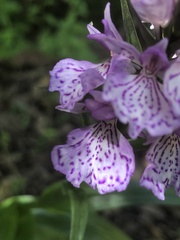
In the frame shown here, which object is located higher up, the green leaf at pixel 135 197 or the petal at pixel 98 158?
the petal at pixel 98 158

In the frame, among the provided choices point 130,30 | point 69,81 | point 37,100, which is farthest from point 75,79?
point 37,100

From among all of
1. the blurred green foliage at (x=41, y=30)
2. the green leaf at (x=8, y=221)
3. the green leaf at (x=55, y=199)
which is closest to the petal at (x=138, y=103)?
the green leaf at (x=55, y=199)

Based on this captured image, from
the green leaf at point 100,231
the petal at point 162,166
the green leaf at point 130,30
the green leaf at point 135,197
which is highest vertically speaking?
the green leaf at point 130,30

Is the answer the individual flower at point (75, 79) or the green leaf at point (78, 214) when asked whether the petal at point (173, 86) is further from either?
the green leaf at point (78, 214)

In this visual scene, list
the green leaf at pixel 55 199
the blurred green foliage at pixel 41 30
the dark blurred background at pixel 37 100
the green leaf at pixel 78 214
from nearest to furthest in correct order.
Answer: the green leaf at pixel 78 214
the green leaf at pixel 55 199
the dark blurred background at pixel 37 100
the blurred green foliage at pixel 41 30

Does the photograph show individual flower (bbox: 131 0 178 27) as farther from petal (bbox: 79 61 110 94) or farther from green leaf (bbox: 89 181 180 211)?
green leaf (bbox: 89 181 180 211)

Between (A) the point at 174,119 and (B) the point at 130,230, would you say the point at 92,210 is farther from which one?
(A) the point at 174,119

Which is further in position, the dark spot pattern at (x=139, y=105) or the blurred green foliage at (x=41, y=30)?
the blurred green foliage at (x=41, y=30)

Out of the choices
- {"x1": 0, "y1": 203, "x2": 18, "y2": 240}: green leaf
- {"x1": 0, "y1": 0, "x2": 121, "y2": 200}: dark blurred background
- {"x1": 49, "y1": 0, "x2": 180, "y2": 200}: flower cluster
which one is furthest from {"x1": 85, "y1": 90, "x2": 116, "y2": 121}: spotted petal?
{"x1": 0, "y1": 0, "x2": 121, "y2": 200}: dark blurred background

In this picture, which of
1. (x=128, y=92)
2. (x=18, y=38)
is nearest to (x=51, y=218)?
(x=128, y=92)
